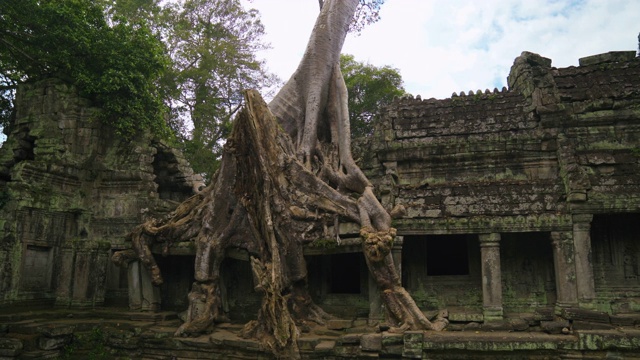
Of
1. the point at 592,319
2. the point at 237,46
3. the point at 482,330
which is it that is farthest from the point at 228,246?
the point at 237,46

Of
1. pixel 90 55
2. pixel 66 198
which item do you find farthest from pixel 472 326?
pixel 90 55

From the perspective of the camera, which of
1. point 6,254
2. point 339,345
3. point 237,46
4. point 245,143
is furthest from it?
point 237,46

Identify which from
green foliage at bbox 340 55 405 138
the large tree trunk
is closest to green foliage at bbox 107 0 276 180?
green foliage at bbox 340 55 405 138

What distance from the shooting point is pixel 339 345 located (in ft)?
24.4

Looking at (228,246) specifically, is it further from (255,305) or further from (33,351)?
(33,351)

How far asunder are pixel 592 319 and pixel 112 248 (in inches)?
403

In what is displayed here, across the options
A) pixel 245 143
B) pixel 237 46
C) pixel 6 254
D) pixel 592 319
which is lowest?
pixel 592 319

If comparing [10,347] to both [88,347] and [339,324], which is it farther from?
[339,324]

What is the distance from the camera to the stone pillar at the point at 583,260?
8.02 meters

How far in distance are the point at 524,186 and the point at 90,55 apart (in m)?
10.9

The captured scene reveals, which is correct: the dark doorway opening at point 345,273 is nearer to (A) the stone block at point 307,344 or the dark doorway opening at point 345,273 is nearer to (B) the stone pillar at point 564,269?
(A) the stone block at point 307,344

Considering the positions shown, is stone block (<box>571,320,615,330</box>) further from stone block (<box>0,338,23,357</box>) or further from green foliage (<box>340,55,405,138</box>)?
green foliage (<box>340,55,405,138</box>)

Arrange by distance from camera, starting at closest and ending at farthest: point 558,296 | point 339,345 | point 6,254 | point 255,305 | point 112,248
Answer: point 339,345 → point 558,296 → point 255,305 → point 6,254 → point 112,248

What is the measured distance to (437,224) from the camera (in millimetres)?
8570
